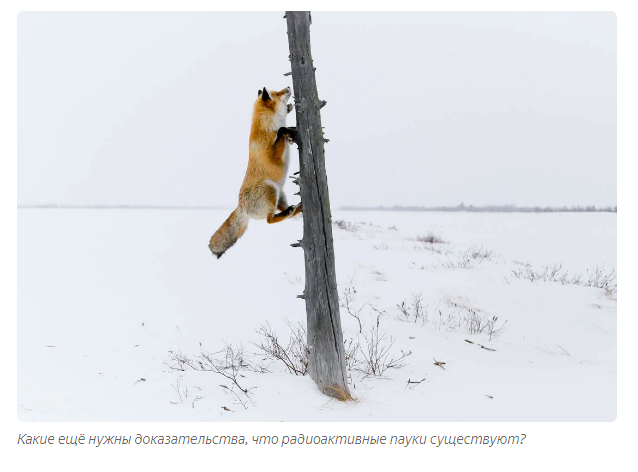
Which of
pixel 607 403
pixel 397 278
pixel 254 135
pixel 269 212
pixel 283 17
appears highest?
pixel 283 17

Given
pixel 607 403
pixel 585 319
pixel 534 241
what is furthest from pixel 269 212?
pixel 534 241

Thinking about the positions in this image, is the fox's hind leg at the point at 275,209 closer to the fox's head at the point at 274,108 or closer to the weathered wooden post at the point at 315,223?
the weathered wooden post at the point at 315,223

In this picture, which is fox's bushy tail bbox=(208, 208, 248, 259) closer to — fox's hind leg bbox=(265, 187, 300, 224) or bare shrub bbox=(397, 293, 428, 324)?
fox's hind leg bbox=(265, 187, 300, 224)

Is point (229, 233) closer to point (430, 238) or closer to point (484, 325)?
point (484, 325)

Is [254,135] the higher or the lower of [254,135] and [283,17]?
the lower

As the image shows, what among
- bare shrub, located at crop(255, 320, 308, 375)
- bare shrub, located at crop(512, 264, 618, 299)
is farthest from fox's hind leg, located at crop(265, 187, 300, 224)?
bare shrub, located at crop(512, 264, 618, 299)

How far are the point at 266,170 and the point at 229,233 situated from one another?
3.12 ft

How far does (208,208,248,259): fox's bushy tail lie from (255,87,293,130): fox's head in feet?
4.10

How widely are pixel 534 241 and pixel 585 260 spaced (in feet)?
10.2

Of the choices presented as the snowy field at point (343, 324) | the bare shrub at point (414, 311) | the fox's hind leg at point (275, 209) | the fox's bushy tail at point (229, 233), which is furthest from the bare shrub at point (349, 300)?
the fox's bushy tail at point (229, 233)

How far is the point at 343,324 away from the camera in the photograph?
807 centimetres

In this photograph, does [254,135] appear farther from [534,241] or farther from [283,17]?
[534,241]

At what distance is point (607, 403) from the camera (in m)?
5.29

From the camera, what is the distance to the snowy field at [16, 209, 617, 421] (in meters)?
5.11
